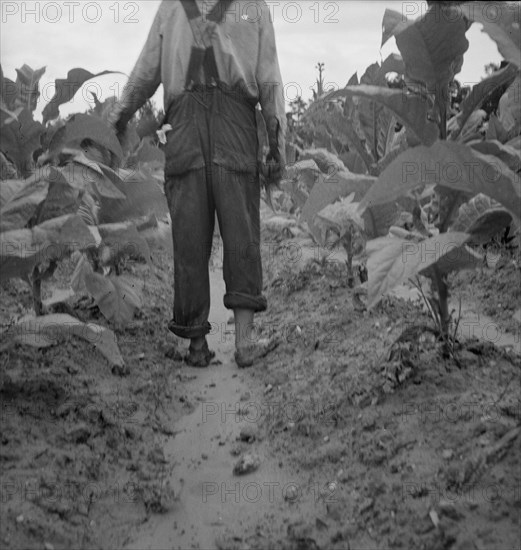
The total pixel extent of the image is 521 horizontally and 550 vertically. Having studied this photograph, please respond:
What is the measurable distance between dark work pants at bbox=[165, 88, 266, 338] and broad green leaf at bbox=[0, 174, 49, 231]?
106 centimetres

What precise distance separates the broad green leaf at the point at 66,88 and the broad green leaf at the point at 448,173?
4.36 feet

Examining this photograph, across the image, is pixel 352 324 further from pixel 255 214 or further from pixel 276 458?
pixel 276 458

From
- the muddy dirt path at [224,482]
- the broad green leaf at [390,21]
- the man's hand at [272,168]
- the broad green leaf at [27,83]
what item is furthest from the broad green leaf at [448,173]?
the broad green leaf at [27,83]

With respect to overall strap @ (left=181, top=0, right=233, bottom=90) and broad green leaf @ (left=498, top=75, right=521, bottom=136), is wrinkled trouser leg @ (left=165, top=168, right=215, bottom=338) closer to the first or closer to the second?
overall strap @ (left=181, top=0, right=233, bottom=90)

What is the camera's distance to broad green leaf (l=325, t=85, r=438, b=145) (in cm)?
205

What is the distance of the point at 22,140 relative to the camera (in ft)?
9.31

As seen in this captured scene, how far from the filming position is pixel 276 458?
2355mm

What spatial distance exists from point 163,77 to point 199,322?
110 centimetres

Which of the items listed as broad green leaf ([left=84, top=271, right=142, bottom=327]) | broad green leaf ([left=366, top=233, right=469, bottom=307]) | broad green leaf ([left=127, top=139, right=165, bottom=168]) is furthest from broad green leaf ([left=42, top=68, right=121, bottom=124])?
broad green leaf ([left=127, top=139, right=165, bottom=168])

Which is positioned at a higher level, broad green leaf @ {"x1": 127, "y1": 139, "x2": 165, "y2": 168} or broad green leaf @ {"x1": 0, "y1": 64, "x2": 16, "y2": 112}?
broad green leaf @ {"x1": 0, "y1": 64, "x2": 16, "y2": 112}

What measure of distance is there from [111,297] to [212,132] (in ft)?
2.69

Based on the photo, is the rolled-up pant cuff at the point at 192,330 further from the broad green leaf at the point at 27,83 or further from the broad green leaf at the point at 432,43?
the broad green leaf at the point at 432,43

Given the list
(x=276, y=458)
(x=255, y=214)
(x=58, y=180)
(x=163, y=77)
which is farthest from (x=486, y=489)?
(x=163, y=77)

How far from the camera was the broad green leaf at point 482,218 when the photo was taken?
2.19m
